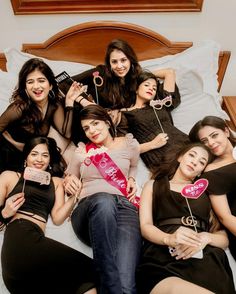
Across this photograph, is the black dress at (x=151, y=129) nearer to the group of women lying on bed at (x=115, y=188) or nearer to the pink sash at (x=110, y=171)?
the group of women lying on bed at (x=115, y=188)

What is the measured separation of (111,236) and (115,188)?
0.34m

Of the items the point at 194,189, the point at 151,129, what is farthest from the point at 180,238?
the point at 151,129

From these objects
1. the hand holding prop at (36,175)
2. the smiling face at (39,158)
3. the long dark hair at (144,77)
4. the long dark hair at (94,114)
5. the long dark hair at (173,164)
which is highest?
the long dark hair at (144,77)

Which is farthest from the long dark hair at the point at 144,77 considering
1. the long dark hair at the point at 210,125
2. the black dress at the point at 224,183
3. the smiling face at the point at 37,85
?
the black dress at the point at 224,183

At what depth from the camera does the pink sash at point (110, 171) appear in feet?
5.96

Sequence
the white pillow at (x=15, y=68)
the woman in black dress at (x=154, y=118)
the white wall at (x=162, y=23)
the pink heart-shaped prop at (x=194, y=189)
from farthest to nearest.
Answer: the white wall at (x=162, y=23)
the white pillow at (x=15, y=68)
the woman in black dress at (x=154, y=118)
the pink heart-shaped prop at (x=194, y=189)

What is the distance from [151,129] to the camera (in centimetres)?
212

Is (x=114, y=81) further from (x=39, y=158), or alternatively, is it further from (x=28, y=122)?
(x=39, y=158)

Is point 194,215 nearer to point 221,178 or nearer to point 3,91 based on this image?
point 221,178

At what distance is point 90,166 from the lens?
6.02ft

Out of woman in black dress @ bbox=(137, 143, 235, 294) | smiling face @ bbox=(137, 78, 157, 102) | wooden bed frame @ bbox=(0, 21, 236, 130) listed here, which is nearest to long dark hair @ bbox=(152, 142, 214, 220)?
woman in black dress @ bbox=(137, 143, 235, 294)

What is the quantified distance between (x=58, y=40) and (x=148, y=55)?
0.66 meters

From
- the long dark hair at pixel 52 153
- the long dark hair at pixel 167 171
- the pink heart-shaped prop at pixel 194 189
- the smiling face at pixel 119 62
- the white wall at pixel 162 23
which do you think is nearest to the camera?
the pink heart-shaped prop at pixel 194 189

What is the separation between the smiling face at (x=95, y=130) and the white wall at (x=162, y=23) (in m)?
0.99
